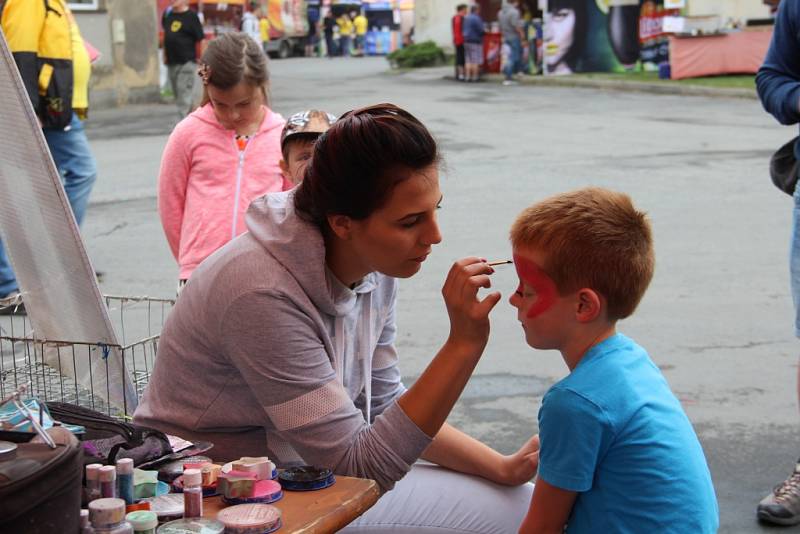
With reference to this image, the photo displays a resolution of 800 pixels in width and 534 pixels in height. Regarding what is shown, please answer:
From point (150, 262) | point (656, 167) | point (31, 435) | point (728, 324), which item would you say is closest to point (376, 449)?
point (31, 435)

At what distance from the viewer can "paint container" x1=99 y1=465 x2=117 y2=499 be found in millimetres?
1963

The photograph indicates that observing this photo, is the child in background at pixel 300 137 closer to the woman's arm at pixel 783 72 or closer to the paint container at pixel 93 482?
the woman's arm at pixel 783 72

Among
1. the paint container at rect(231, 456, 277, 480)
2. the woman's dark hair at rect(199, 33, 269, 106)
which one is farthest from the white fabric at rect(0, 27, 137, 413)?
the woman's dark hair at rect(199, 33, 269, 106)

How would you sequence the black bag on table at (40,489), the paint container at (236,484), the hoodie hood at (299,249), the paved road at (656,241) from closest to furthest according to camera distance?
the black bag on table at (40,489) → the paint container at (236,484) → the hoodie hood at (299,249) → the paved road at (656,241)

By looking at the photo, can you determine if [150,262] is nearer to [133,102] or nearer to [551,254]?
[551,254]

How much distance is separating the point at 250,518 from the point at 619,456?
2.60ft

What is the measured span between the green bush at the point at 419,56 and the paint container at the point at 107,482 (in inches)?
1268

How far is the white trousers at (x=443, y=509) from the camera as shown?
2801mm

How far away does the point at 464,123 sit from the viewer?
16.2 m

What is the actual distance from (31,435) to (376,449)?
0.82m

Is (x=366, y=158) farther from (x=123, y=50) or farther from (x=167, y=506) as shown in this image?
(x=123, y=50)

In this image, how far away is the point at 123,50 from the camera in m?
20.2

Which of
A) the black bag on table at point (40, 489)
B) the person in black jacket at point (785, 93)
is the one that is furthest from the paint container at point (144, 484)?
the person in black jacket at point (785, 93)

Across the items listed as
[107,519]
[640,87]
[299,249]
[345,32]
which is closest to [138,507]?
[107,519]
